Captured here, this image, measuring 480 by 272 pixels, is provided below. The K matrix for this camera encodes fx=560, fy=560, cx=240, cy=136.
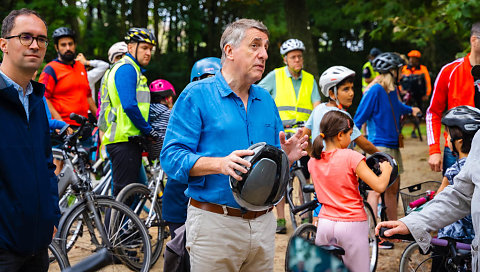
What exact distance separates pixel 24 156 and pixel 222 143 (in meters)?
0.97

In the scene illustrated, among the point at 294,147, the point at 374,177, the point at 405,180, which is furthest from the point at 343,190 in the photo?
the point at 405,180

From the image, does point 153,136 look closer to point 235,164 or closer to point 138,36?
point 138,36

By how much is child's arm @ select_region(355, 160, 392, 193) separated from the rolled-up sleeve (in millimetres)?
1799

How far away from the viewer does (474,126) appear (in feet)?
13.7

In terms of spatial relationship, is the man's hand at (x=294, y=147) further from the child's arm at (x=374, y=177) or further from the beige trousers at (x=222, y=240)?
the child's arm at (x=374, y=177)

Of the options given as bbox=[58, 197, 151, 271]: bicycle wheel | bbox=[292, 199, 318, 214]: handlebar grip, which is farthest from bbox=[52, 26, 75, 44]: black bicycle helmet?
bbox=[292, 199, 318, 214]: handlebar grip

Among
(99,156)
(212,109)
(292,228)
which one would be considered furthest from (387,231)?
(99,156)

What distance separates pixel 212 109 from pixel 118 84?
2810mm

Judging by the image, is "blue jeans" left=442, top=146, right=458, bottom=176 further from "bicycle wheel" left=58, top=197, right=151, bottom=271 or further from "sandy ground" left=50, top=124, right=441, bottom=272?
"bicycle wheel" left=58, top=197, right=151, bottom=271

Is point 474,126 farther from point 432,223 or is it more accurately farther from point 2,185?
point 2,185

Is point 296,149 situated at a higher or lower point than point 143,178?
higher

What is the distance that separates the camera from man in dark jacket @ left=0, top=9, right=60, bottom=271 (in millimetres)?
2676

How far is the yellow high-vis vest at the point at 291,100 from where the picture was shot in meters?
6.93

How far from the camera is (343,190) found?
170 inches
